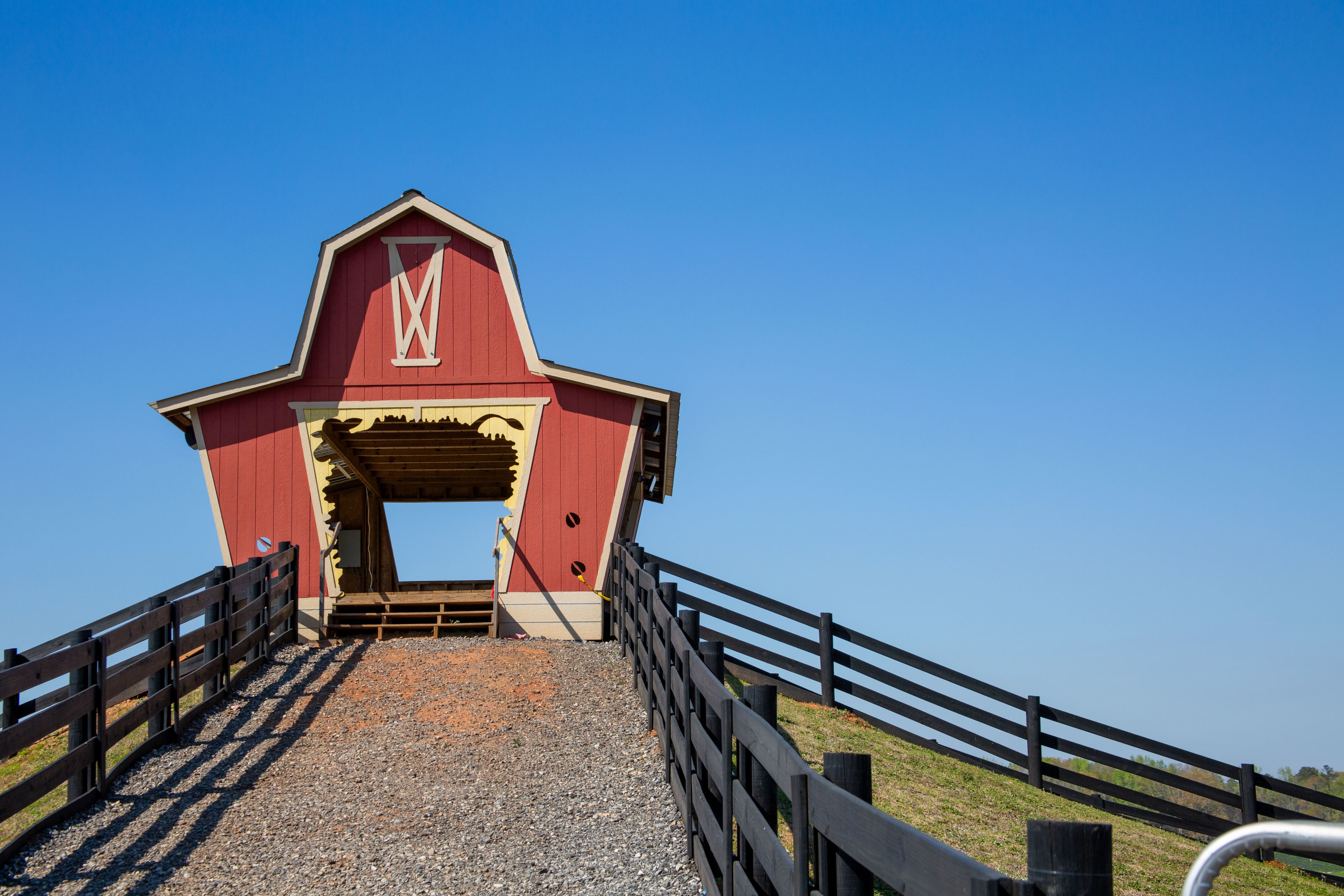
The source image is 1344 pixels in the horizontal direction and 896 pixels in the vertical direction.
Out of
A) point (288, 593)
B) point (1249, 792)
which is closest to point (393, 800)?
point (288, 593)

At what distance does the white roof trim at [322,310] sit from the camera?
14.4m

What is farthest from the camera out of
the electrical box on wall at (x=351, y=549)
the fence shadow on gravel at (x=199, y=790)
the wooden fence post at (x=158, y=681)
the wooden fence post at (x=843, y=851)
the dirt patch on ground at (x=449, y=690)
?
the electrical box on wall at (x=351, y=549)

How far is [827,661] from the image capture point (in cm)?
1157

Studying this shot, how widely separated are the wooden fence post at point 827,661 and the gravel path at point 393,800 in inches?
84.1

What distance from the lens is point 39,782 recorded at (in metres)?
6.97

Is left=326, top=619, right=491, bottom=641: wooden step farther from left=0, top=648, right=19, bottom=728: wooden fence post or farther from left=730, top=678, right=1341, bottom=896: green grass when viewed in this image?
left=0, top=648, right=19, bottom=728: wooden fence post

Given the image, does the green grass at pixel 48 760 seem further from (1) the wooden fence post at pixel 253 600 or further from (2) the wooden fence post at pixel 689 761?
(2) the wooden fence post at pixel 689 761

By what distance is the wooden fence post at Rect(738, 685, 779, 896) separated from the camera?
Answer: 4.60m

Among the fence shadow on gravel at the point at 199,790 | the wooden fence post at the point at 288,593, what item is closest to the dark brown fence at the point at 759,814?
the fence shadow on gravel at the point at 199,790

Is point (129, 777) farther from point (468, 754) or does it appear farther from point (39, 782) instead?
point (468, 754)

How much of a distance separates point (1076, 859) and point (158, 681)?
8.68 meters

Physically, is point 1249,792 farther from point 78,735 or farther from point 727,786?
point 78,735

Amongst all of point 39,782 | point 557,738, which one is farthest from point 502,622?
point 39,782

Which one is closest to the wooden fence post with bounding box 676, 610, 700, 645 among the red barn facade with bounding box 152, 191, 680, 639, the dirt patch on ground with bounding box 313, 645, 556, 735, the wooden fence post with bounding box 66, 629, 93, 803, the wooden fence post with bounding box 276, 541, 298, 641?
the dirt patch on ground with bounding box 313, 645, 556, 735
